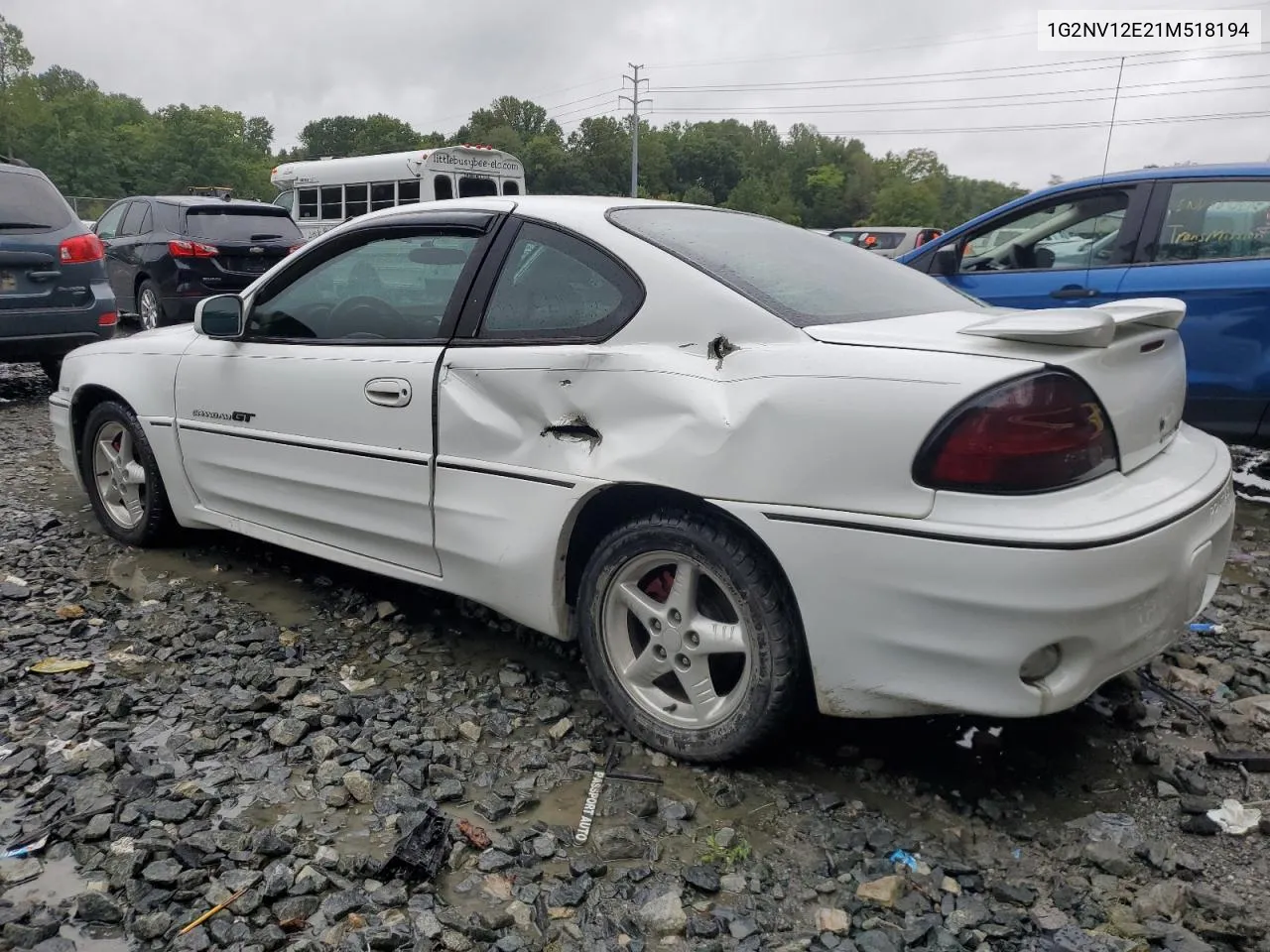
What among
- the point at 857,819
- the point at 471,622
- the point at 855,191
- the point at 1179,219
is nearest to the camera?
the point at 857,819

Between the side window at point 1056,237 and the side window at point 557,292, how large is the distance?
3.50 metres

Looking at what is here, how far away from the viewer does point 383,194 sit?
17.2 meters

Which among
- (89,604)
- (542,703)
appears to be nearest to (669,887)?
(542,703)

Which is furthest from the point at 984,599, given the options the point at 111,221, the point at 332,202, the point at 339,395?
the point at 332,202

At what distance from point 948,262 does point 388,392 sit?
366cm

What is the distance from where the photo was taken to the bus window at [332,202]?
59.6 feet

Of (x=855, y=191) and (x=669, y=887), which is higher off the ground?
(x=855, y=191)

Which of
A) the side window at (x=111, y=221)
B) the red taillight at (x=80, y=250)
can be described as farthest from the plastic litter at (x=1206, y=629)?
the side window at (x=111, y=221)

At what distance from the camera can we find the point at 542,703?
116 inches

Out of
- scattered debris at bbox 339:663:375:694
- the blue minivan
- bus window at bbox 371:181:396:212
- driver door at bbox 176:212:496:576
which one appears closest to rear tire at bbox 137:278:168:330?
bus window at bbox 371:181:396:212

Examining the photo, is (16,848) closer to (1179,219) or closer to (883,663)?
(883,663)

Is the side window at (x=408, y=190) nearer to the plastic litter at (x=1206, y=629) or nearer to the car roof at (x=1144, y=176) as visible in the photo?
the car roof at (x=1144, y=176)

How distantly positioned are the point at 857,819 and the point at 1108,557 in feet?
2.88

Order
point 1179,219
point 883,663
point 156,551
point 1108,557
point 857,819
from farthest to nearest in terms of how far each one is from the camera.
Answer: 1. point 1179,219
2. point 156,551
3. point 857,819
4. point 883,663
5. point 1108,557
